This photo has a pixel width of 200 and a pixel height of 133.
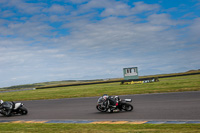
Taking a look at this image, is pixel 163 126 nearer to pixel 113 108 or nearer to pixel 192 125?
pixel 192 125

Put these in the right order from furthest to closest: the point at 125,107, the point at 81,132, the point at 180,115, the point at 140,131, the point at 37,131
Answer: the point at 125,107 → the point at 180,115 → the point at 37,131 → the point at 81,132 → the point at 140,131

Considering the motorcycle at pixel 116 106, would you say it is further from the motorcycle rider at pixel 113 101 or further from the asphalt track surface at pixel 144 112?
the asphalt track surface at pixel 144 112

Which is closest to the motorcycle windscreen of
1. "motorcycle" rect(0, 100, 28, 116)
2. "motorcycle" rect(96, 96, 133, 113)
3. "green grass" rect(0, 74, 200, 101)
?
"motorcycle" rect(0, 100, 28, 116)

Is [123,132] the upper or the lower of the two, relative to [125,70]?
lower

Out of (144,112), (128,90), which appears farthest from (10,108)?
(128,90)

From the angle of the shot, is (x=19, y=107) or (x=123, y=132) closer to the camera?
(x=123, y=132)

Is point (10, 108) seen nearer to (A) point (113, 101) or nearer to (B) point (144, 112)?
(A) point (113, 101)

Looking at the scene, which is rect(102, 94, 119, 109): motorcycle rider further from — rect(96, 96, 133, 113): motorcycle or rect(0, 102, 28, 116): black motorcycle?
rect(0, 102, 28, 116): black motorcycle

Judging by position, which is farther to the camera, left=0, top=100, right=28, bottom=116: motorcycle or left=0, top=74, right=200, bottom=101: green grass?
left=0, top=74, right=200, bottom=101: green grass

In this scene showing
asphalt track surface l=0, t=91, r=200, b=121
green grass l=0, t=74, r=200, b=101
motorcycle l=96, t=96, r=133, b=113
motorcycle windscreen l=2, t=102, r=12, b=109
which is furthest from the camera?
green grass l=0, t=74, r=200, b=101

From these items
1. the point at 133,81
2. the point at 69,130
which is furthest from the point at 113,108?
the point at 133,81

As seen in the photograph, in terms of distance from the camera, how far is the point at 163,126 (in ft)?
29.5

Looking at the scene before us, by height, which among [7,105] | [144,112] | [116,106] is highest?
[7,105]

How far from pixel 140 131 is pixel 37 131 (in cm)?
406
